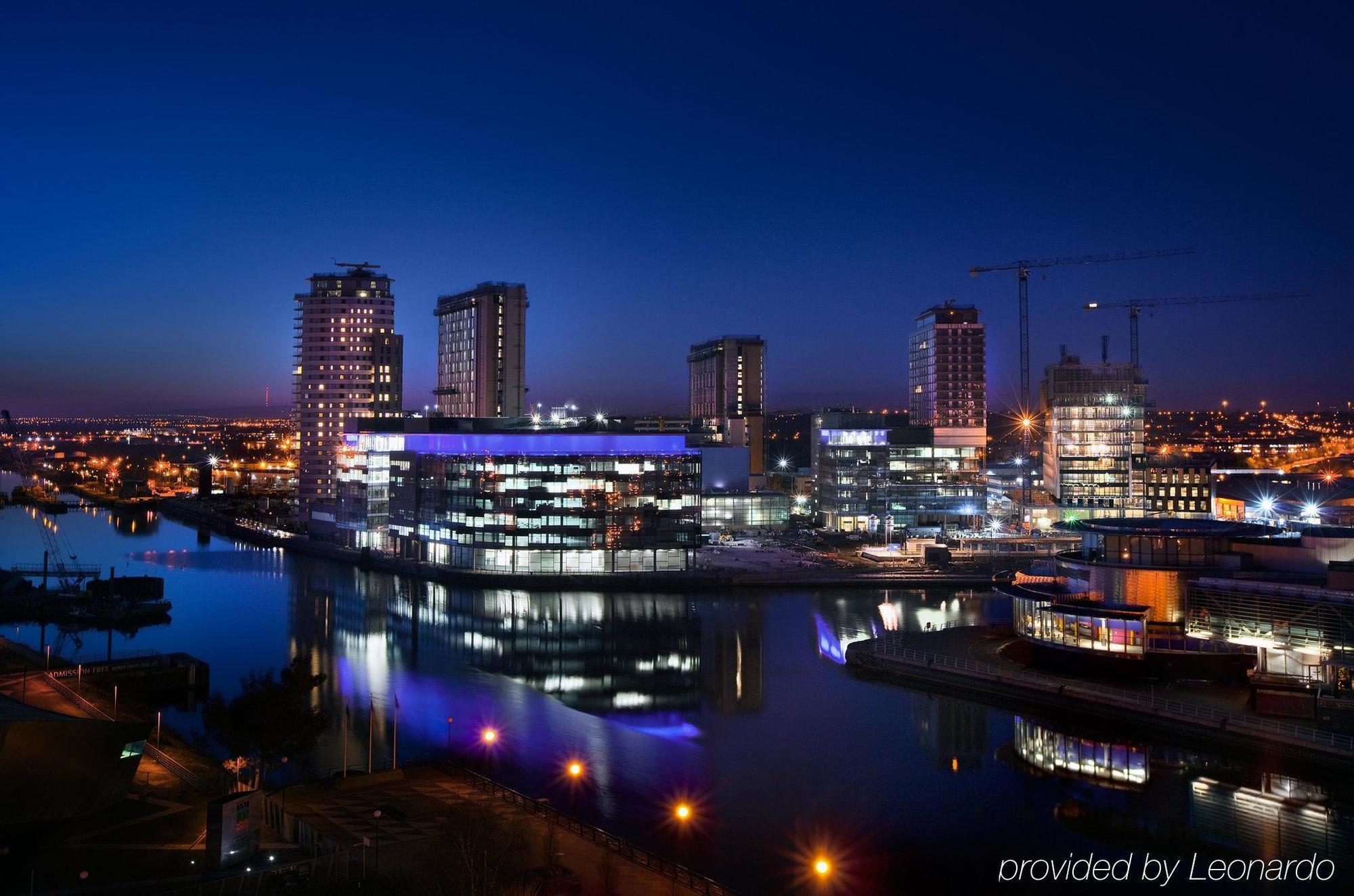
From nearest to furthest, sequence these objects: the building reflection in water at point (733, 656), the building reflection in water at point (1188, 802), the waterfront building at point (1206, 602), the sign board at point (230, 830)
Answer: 1. the sign board at point (230, 830)
2. the building reflection in water at point (1188, 802)
3. the waterfront building at point (1206, 602)
4. the building reflection in water at point (733, 656)

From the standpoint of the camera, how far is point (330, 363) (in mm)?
64000

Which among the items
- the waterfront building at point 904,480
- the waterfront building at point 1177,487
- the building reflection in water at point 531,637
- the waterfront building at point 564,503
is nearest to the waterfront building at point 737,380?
the waterfront building at point 904,480

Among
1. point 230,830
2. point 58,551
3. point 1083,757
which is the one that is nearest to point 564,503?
point 1083,757

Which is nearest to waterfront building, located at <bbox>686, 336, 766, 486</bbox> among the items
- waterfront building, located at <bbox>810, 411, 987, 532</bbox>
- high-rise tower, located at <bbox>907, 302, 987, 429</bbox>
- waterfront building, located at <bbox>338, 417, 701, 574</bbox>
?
high-rise tower, located at <bbox>907, 302, 987, 429</bbox>

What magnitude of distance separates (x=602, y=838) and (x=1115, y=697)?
Result: 504 inches

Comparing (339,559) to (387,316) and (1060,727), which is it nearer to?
(387,316)

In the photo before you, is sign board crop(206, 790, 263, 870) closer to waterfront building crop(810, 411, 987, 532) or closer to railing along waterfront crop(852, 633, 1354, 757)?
railing along waterfront crop(852, 633, 1354, 757)

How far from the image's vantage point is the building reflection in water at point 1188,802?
49.0 ft

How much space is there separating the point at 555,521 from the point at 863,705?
20521 mm

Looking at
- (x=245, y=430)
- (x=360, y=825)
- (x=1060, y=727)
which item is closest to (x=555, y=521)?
(x=1060, y=727)

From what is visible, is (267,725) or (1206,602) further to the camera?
(1206,602)

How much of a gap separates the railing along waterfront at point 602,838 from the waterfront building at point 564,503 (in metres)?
24.1

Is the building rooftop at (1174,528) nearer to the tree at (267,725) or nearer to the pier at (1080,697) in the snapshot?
the pier at (1080,697)

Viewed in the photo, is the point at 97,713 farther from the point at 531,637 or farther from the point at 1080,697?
the point at 1080,697
